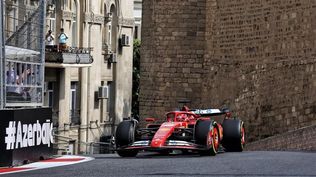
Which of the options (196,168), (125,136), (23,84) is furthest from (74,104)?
(196,168)

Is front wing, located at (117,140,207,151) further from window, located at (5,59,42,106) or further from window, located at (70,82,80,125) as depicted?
window, located at (70,82,80,125)

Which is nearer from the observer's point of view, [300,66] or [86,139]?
[300,66]

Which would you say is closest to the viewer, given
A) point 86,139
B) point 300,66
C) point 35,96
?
point 35,96

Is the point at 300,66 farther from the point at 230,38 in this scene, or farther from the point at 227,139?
the point at 227,139

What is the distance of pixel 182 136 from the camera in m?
21.2

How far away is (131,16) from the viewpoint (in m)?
50.9

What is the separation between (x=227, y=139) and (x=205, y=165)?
478 centimetres

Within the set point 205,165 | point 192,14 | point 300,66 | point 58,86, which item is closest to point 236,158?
point 205,165

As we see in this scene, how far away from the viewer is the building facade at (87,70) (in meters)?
41.5

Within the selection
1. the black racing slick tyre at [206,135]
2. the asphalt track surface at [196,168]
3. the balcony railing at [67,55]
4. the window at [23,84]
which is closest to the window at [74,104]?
the balcony railing at [67,55]

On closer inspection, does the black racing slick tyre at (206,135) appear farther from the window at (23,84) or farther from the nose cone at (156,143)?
the window at (23,84)

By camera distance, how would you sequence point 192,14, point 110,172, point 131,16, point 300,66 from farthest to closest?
point 131,16, point 192,14, point 300,66, point 110,172

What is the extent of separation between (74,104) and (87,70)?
1.32 metres

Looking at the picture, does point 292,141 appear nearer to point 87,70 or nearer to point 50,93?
point 50,93
